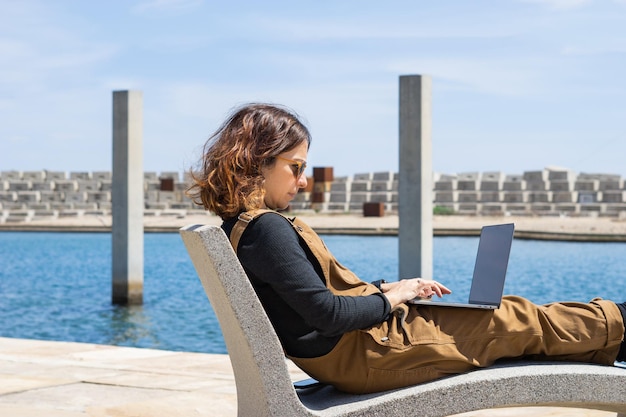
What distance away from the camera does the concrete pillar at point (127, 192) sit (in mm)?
12289

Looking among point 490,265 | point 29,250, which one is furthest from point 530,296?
point 29,250

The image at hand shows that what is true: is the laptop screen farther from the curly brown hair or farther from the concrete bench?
the curly brown hair

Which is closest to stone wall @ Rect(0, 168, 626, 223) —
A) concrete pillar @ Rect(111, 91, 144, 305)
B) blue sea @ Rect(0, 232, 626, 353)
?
blue sea @ Rect(0, 232, 626, 353)

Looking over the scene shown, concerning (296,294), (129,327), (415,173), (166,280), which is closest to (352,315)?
(296,294)

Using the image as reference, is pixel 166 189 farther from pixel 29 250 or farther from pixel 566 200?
pixel 566 200

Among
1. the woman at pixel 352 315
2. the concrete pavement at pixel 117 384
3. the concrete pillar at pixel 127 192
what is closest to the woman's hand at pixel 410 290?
the woman at pixel 352 315

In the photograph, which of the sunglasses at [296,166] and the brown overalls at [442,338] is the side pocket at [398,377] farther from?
Result: the sunglasses at [296,166]

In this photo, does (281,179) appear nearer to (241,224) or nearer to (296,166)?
(296,166)

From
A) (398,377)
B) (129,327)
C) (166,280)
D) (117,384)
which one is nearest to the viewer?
(398,377)

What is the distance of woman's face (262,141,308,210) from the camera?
2617 millimetres

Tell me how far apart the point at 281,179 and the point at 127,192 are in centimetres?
1008

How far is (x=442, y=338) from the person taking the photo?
2566 mm

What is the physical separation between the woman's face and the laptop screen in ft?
1.94

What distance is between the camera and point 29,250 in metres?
27.7
